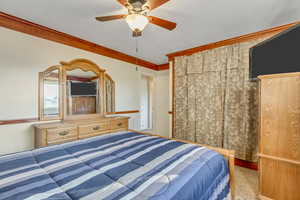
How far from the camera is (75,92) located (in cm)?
277

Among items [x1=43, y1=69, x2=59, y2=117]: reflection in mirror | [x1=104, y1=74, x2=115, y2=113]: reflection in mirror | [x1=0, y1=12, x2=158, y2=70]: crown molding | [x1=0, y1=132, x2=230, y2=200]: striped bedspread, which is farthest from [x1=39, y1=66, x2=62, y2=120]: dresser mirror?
[x1=0, y1=132, x2=230, y2=200]: striped bedspread

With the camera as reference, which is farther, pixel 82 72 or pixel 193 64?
pixel 193 64

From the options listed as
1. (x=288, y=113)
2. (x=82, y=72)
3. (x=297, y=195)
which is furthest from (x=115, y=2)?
(x=297, y=195)

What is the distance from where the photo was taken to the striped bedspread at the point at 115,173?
2.51 feet

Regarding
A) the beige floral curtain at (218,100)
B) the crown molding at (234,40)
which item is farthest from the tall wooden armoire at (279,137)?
the crown molding at (234,40)

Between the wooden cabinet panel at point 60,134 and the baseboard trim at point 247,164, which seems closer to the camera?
the wooden cabinet panel at point 60,134

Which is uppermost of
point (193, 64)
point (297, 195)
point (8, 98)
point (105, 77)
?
point (193, 64)

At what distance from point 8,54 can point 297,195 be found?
4.22 metres

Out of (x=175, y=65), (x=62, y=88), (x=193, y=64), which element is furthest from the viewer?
(x=175, y=65)

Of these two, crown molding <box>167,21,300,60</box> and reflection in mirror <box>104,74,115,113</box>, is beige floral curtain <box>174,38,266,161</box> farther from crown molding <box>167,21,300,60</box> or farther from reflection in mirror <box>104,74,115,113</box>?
reflection in mirror <box>104,74,115,113</box>

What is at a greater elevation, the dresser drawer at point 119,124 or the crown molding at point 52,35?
the crown molding at point 52,35

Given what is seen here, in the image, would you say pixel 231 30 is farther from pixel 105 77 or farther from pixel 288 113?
pixel 105 77

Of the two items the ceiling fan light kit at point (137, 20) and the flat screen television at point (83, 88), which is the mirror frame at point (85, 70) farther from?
the ceiling fan light kit at point (137, 20)

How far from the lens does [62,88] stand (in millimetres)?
2611
